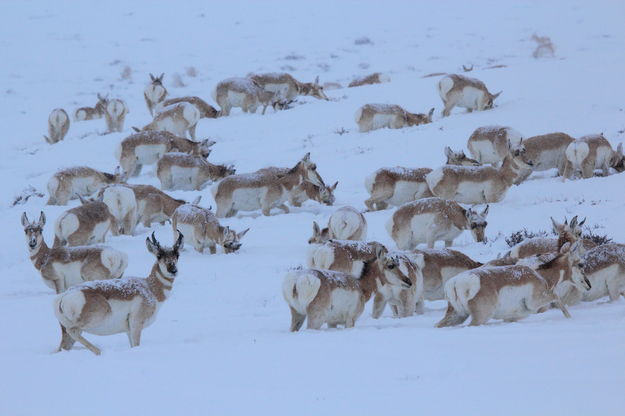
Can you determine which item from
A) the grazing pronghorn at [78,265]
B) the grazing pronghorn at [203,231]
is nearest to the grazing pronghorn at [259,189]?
the grazing pronghorn at [203,231]

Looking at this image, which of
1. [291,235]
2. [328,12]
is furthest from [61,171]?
[328,12]

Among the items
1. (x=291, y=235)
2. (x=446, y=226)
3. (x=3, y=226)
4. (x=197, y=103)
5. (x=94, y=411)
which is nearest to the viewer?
(x=94, y=411)

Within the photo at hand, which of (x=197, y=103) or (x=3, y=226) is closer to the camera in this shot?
(x=3, y=226)

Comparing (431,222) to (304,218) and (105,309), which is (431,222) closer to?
(304,218)

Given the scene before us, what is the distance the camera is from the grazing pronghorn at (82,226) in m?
14.9

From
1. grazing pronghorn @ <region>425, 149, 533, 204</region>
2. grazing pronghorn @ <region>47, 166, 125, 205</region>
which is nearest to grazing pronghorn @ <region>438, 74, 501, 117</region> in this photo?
grazing pronghorn @ <region>425, 149, 533, 204</region>

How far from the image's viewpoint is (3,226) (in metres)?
17.5

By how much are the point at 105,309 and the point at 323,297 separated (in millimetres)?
2170

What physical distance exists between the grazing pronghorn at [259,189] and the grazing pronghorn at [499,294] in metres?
7.65

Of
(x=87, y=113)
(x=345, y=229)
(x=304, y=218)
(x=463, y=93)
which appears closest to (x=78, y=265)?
(x=345, y=229)

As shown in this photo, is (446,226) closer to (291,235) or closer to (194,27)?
(291,235)

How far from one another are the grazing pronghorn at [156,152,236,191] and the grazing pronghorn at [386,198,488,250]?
20.0 ft

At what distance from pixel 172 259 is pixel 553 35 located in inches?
1419

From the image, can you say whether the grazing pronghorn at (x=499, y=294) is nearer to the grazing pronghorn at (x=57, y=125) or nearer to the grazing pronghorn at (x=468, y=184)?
the grazing pronghorn at (x=468, y=184)
